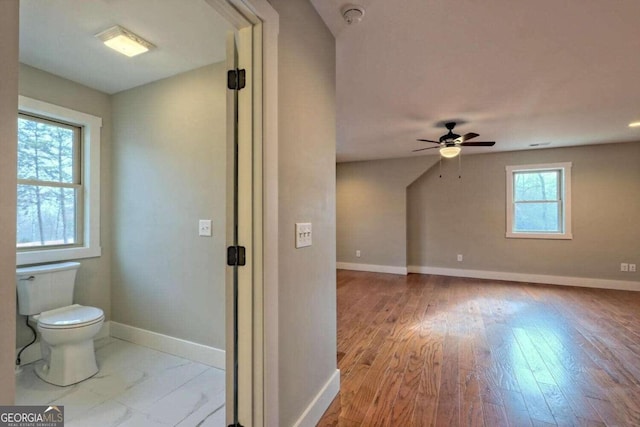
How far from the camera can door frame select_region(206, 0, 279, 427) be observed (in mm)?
1222

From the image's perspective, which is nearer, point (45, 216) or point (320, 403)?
point (320, 403)

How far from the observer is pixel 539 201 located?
A: 5145 millimetres

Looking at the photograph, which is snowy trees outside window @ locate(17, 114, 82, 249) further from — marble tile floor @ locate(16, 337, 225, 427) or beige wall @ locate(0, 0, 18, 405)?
beige wall @ locate(0, 0, 18, 405)

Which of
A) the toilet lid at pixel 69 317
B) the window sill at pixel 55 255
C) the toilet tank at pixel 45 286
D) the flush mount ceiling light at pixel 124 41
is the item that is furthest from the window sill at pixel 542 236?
the toilet tank at pixel 45 286

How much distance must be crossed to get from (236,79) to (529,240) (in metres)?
5.71

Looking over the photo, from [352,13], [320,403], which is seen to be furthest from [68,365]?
[352,13]

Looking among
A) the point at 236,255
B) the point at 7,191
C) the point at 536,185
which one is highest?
the point at 536,185

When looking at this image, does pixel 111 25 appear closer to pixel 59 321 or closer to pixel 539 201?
pixel 59 321

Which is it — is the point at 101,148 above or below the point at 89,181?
above

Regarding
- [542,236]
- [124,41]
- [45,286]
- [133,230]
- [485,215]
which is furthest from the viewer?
[485,215]

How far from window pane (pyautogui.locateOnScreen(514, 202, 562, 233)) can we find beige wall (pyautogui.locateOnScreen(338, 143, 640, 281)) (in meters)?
0.23

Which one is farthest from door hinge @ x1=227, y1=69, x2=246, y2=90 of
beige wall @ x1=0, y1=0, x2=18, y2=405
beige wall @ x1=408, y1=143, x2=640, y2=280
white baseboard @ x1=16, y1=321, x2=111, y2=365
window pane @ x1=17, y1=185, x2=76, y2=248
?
beige wall @ x1=408, y1=143, x2=640, y2=280

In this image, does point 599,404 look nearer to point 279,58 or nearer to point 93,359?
point 279,58

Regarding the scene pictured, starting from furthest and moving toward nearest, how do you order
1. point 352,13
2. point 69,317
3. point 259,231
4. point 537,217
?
point 537,217, point 69,317, point 352,13, point 259,231
